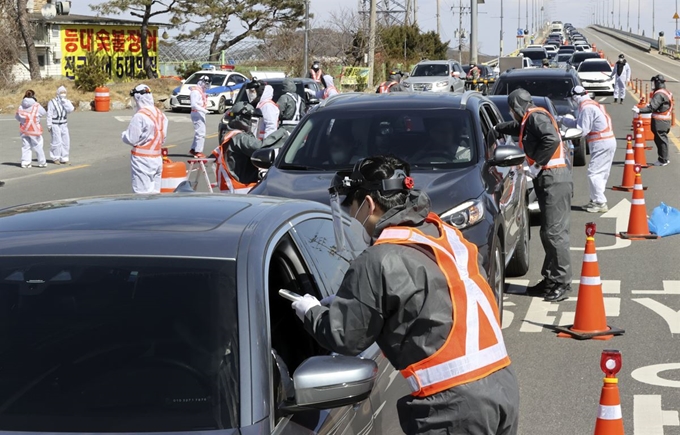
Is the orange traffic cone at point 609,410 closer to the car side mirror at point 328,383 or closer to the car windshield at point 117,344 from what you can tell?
the car side mirror at point 328,383

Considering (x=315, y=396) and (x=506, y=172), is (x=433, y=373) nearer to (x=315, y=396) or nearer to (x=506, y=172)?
(x=315, y=396)

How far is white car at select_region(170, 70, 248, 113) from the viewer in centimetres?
3806

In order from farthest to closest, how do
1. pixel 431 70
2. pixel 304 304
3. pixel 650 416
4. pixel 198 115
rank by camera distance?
pixel 431 70 < pixel 198 115 < pixel 650 416 < pixel 304 304

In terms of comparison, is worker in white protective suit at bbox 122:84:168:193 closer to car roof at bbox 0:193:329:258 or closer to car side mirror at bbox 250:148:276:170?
car side mirror at bbox 250:148:276:170

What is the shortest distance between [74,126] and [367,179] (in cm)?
2991

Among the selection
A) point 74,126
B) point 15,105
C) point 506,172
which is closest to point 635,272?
point 506,172

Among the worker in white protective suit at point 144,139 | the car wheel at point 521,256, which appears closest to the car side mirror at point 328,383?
the car wheel at point 521,256

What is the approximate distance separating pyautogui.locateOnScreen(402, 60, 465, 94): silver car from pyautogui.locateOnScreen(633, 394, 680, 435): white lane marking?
32.7m

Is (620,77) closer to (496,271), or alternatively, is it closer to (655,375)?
(496,271)

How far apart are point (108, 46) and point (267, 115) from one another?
40.0m

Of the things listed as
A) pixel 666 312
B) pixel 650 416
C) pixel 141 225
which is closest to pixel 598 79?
pixel 666 312

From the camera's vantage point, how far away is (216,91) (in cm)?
3816

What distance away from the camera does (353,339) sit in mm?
3389

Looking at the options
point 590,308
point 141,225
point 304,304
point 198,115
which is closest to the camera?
point 304,304
